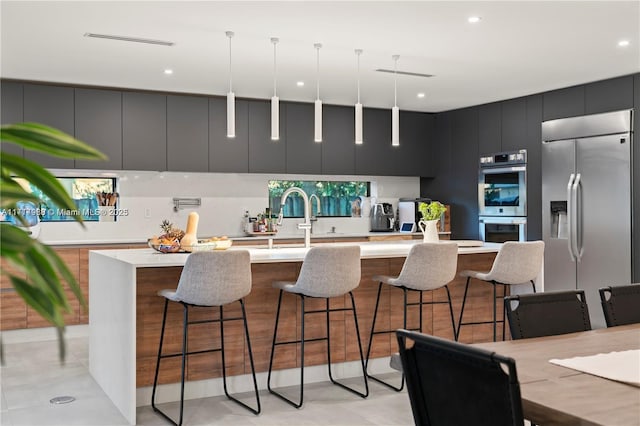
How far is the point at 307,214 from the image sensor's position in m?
4.85

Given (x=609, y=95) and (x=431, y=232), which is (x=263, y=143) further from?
(x=609, y=95)

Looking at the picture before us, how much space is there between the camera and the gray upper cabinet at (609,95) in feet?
19.4

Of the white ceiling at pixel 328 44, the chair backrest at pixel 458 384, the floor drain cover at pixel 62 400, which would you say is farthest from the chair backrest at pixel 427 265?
the chair backrest at pixel 458 384

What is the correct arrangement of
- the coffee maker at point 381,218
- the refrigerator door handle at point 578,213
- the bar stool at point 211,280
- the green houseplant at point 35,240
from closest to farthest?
1. the green houseplant at point 35,240
2. the bar stool at point 211,280
3. the refrigerator door handle at point 578,213
4. the coffee maker at point 381,218

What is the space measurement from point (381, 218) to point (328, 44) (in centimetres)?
363

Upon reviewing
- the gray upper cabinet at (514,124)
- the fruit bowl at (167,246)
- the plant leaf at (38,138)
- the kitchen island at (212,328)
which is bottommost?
the kitchen island at (212,328)

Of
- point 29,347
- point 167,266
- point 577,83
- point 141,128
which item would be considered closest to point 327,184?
point 141,128

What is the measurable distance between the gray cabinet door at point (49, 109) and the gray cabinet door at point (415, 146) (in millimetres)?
3813

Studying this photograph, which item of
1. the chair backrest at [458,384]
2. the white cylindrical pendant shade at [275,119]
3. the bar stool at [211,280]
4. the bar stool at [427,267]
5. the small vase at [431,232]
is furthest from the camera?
the small vase at [431,232]

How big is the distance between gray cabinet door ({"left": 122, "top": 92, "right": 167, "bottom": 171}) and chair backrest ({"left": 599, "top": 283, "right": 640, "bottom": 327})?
5.04 metres

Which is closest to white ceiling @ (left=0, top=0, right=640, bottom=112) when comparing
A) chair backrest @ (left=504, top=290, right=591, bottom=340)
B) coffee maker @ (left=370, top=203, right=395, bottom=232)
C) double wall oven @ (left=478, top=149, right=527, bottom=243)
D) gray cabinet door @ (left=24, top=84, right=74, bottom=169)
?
gray cabinet door @ (left=24, top=84, right=74, bottom=169)

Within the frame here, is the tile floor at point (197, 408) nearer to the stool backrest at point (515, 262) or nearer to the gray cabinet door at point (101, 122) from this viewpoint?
the stool backrest at point (515, 262)

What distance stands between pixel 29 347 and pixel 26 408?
1972mm

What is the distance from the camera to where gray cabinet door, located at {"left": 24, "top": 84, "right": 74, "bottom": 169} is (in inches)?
243
